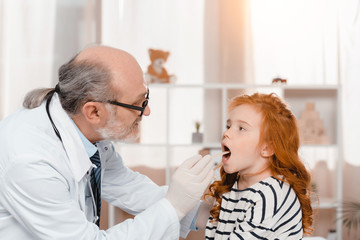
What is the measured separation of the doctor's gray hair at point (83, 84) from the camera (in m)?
1.45

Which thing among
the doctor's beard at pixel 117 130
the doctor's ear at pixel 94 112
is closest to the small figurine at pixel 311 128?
the doctor's beard at pixel 117 130

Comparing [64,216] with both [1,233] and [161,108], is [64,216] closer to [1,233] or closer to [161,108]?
[1,233]

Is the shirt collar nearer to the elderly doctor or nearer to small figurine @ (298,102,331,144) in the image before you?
the elderly doctor

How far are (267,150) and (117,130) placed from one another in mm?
485

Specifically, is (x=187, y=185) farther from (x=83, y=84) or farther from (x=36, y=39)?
(x=36, y=39)

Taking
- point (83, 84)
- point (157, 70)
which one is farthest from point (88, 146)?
point (157, 70)

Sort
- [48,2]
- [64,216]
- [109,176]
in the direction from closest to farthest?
[64,216] < [109,176] < [48,2]

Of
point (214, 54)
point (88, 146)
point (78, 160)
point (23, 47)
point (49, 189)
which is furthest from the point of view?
point (214, 54)

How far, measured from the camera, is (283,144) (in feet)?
4.66

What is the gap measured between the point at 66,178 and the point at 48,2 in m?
2.62

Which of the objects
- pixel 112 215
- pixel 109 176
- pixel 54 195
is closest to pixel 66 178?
pixel 54 195

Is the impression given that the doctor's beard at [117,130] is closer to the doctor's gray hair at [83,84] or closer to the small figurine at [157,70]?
the doctor's gray hair at [83,84]

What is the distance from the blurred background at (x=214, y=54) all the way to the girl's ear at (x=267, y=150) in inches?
88.9

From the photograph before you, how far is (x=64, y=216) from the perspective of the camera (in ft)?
4.22
